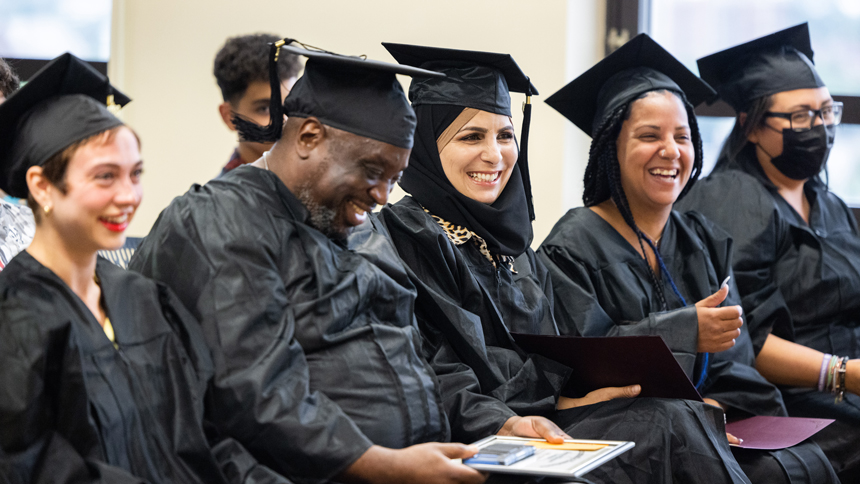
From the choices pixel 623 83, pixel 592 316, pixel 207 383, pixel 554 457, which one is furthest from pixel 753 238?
pixel 207 383

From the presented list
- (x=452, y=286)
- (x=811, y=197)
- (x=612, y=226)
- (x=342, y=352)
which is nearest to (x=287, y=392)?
(x=342, y=352)

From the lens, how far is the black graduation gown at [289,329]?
163cm

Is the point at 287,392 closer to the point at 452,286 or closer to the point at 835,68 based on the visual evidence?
the point at 452,286

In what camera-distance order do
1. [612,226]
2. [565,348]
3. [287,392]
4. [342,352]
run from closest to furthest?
[287,392] → [342,352] → [565,348] → [612,226]

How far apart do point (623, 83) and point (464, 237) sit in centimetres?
98

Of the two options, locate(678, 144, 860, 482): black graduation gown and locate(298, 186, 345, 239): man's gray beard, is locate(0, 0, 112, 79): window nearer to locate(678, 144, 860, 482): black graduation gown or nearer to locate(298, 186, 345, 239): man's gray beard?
locate(298, 186, 345, 239): man's gray beard

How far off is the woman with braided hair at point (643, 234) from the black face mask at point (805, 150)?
608 millimetres

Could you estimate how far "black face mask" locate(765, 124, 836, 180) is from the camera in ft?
11.6

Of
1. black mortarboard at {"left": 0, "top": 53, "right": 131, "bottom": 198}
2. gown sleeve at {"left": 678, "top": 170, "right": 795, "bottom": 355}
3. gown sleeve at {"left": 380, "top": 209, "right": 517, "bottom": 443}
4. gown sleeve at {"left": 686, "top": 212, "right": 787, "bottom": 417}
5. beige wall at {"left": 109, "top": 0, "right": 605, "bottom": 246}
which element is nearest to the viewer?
black mortarboard at {"left": 0, "top": 53, "right": 131, "bottom": 198}

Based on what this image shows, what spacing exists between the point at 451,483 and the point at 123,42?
3243mm

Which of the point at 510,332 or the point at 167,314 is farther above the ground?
the point at 167,314

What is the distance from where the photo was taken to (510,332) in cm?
248

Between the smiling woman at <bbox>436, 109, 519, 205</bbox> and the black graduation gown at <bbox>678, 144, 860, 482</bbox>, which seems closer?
the smiling woman at <bbox>436, 109, 519, 205</bbox>

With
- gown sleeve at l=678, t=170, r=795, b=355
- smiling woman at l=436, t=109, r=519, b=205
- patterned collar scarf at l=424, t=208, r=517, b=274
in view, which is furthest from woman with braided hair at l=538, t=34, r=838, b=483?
smiling woman at l=436, t=109, r=519, b=205
